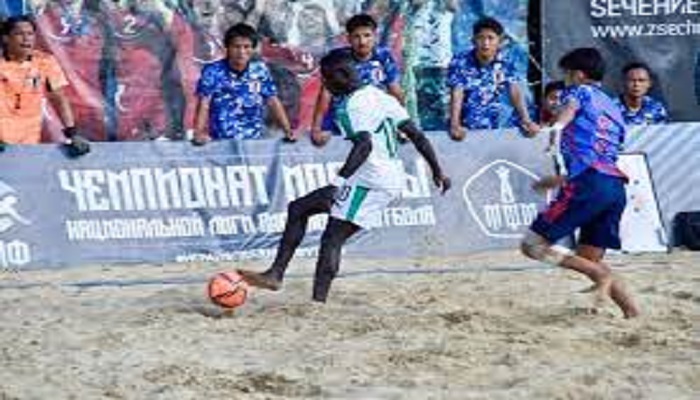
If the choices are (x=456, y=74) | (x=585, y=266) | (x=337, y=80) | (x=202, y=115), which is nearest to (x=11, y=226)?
(x=202, y=115)

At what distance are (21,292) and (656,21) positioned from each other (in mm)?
7012

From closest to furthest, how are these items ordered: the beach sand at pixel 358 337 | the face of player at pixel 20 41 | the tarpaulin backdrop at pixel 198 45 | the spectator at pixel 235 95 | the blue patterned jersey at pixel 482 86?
the beach sand at pixel 358 337 → the face of player at pixel 20 41 → the spectator at pixel 235 95 → the blue patterned jersey at pixel 482 86 → the tarpaulin backdrop at pixel 198 45

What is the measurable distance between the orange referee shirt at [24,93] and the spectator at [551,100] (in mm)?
4114

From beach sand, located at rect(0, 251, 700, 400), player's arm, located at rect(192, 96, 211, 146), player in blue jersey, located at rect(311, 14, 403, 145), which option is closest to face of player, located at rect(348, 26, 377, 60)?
player in blue jersey, located at rect(311, 14, 403, 145)

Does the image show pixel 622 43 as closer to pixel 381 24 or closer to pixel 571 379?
pixel 381 24

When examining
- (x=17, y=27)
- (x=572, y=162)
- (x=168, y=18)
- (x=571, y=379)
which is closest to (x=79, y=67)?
(x=168, y=18)

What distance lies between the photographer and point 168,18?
43.7ft

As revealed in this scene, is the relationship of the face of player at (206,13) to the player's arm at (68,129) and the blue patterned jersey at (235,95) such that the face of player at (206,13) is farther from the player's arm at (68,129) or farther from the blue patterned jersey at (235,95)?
the player's arm at (68,129)

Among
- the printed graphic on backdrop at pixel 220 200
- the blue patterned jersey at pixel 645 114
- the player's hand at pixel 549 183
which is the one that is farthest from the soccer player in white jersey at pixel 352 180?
the blue patterned jersey at pixel 645 114

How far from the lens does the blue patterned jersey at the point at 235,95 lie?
1102 centimetres

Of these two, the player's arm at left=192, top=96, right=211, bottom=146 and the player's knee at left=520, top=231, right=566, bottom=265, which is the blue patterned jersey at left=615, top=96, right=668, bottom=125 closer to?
the player's arm at left=192, top=96, right=211, bottom=146

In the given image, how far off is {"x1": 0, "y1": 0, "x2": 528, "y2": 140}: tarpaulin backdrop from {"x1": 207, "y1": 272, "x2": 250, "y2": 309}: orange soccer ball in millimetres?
5073

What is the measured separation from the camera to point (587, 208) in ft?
27.8

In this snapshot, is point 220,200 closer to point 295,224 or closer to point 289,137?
point 289,137
